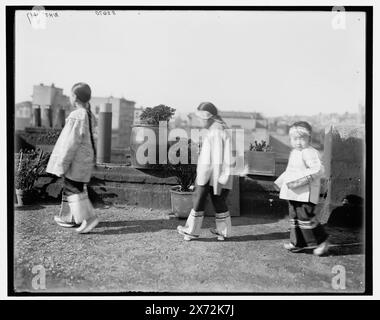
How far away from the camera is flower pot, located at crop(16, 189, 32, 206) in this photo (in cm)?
488

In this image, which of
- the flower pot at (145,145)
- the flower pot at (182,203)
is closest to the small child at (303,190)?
the flower pot at (182,203)

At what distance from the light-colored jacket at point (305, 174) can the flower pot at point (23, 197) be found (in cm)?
382

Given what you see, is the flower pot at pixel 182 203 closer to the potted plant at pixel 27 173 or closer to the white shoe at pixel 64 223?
the white shoe at pixel 64 223

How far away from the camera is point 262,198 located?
4.88 m

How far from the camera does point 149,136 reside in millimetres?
5027

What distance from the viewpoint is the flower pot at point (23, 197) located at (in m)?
4.88

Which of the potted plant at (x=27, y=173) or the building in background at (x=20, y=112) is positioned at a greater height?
the building in background at (x=20, y=112)

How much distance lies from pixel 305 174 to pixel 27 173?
409 centimetres

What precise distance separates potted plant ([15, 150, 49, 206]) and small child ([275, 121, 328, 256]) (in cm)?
378

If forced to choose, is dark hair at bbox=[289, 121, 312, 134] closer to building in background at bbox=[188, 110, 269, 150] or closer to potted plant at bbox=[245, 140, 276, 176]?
building in background at bbox=[188, 110, 269, 150]

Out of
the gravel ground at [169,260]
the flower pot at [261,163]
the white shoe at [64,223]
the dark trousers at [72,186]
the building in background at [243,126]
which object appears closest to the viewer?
the gravel ground at [169,260]

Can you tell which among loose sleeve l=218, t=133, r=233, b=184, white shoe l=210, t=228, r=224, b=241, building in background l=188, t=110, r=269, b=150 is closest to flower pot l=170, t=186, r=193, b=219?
white shoe l=210, t=228, r=224, b=241
